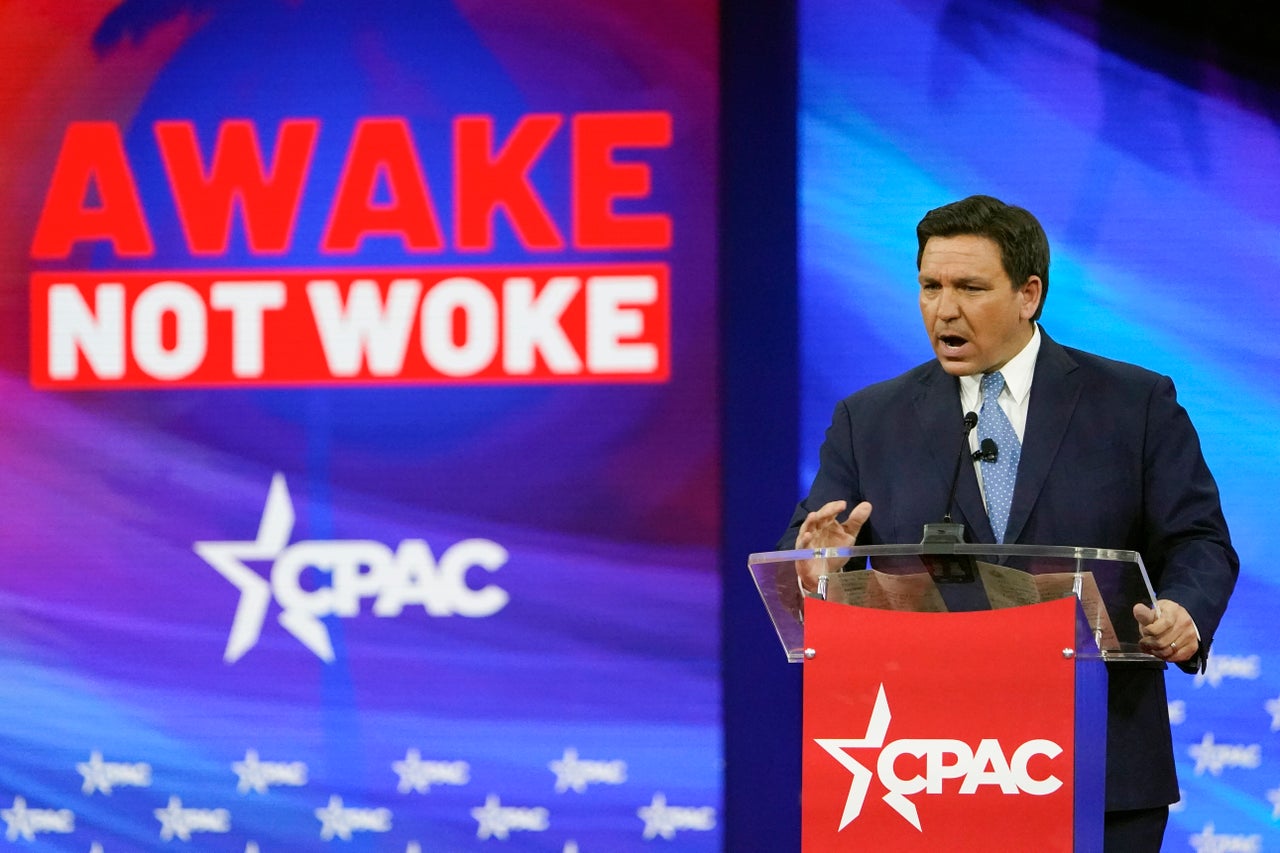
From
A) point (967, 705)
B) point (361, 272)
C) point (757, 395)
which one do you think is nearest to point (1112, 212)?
point (757, 395)

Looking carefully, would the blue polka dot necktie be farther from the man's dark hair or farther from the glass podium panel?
the glass podium panel

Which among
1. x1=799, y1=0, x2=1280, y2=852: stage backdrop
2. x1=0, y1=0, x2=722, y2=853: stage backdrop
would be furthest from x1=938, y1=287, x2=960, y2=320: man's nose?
x1=0, y1=0, x2=722, y2=853: stage backdrop

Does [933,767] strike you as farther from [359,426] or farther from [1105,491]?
[359,426]

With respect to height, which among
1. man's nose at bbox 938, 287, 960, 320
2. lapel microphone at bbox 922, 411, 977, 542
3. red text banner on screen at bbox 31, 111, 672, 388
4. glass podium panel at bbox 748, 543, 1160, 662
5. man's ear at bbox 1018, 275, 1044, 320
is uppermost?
red text banner on screen at bbox 31, 111, 672, 388

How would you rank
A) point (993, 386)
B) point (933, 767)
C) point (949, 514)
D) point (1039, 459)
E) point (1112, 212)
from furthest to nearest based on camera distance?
point (1112, 212), point (993, 386), point (1039, 459), point (949, 514), point (933, 767)

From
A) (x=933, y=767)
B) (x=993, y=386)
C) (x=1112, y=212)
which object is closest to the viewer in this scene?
(x=933, y=767)

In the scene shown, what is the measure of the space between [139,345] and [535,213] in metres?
1.05

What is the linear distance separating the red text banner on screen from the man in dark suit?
154cm

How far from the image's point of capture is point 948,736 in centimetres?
190

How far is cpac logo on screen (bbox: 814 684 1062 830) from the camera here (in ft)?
6.16

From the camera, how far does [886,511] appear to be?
2420 millimetres

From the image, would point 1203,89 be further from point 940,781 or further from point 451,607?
point 940,781

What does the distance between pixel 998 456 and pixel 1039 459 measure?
2.9 inches

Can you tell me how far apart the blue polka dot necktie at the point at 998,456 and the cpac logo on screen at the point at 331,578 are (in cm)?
177
